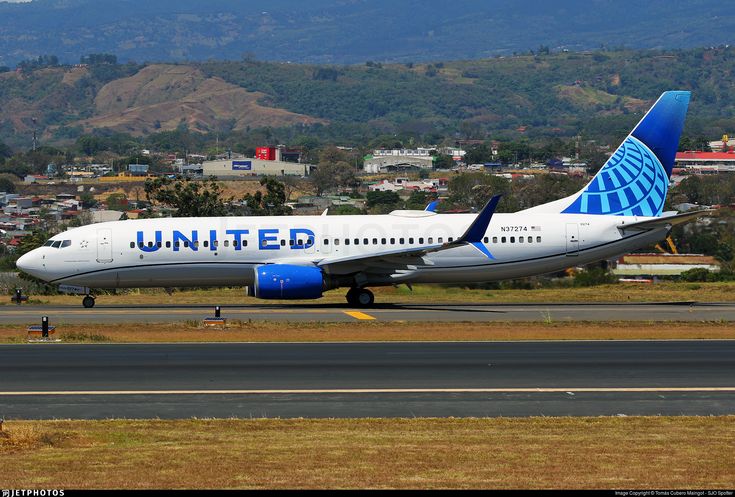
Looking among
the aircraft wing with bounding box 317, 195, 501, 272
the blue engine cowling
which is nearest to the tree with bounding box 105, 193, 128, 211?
the aircraft wing with bounding box 317, 195, 501, 272

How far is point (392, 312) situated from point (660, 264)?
93.0 ft

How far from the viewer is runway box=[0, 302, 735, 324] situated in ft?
132

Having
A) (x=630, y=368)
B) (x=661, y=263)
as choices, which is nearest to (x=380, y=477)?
(x=630, y=368)

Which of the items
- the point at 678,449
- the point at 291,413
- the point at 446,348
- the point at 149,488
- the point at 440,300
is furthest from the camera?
the point at 440,300

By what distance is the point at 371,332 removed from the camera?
118 feet

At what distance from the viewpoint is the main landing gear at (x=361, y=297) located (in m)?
45.4

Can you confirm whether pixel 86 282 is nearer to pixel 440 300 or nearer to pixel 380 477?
pixel 440 300

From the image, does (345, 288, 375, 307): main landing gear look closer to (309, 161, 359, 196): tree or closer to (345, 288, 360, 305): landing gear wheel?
(345, 288, 360, 305): landing gear wheel

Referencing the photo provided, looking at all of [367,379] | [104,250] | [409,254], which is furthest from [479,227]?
[367,379]

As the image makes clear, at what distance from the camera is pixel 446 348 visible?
31859 millimetres

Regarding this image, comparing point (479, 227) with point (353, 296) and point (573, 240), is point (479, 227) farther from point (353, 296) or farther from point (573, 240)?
point (353, 296)

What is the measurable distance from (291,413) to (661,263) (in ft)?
157

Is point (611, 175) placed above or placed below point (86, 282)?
above

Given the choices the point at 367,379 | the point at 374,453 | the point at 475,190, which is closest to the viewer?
the point at 374,453
